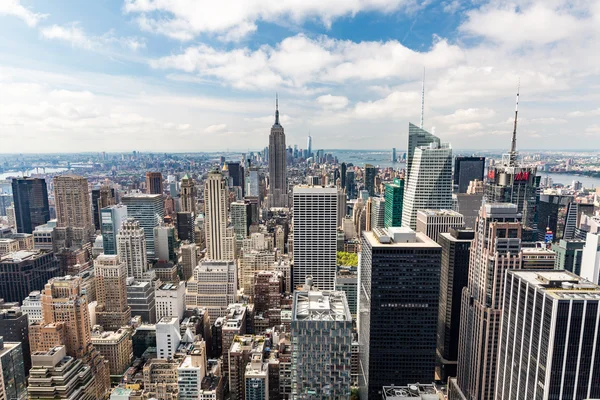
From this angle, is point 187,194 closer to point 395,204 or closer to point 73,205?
point 73,205

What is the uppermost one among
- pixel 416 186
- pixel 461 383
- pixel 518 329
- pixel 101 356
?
pixel 416 186

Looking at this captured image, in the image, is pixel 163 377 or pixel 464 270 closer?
pixel 163 377

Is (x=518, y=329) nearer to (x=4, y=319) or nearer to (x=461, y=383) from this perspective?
(x=461, y=383)

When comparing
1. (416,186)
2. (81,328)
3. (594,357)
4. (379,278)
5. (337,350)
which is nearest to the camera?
(594,357)

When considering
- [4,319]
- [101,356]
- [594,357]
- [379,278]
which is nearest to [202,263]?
[101,356]

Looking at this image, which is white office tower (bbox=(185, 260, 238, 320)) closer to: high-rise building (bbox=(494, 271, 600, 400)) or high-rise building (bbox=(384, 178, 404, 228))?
high-rise building (bbox=(384, 178, 404, 228))

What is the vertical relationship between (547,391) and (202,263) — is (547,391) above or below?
above

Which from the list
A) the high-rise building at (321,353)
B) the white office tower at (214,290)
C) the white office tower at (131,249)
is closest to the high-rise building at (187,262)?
the white office tower at (131,249)
